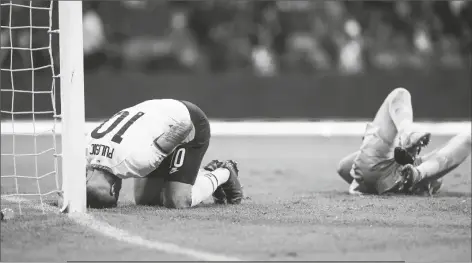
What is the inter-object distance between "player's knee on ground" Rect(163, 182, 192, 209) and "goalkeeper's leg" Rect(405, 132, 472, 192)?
1.81 m

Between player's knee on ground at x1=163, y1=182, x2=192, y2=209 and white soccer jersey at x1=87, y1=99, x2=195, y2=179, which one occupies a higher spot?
white soccer jersey at x1=87, y1=99, x2=195, y2=179

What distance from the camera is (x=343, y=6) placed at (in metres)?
13.4

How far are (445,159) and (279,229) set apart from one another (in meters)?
2.32

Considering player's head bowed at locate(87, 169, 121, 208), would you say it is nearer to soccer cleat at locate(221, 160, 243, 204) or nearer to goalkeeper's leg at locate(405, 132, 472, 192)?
soccer cleat at locate(221, 160, 243, 204)

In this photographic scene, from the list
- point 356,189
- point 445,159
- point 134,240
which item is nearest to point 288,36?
point 356,189

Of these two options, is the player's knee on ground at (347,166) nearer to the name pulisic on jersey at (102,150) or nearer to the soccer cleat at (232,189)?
the soccer cleat at (232,189)

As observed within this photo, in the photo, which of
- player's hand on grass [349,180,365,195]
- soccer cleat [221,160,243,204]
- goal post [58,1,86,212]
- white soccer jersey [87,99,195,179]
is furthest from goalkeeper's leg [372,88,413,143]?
goal post [58,1,86,212]

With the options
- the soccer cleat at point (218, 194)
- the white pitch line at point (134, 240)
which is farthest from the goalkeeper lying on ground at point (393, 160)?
the white pitch line at point (134, 240)

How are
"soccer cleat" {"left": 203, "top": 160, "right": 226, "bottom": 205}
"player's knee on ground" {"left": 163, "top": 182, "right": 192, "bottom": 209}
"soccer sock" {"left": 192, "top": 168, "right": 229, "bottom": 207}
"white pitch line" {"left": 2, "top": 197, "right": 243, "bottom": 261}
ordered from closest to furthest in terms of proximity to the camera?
"white pitch line" {"left": 2, "top": 197, "right": 243, "bottom": 261}, "player's knee on ground" {"left": 163, "top": 182, "right": 192, "bottom": 209}, "soccer sock" {"left": 192, "top": 168, "right": 229, "bottom": 207}, "soccer cleat" {"left": 203, "top": 160, "right": 226, "bottom": 205}

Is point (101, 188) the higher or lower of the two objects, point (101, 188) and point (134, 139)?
the lower

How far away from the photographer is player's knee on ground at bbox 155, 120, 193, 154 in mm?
5043

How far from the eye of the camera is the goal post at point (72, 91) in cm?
453

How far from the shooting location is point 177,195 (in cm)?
516

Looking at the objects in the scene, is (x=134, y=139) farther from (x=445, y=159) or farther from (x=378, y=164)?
(x=445, y=159)
